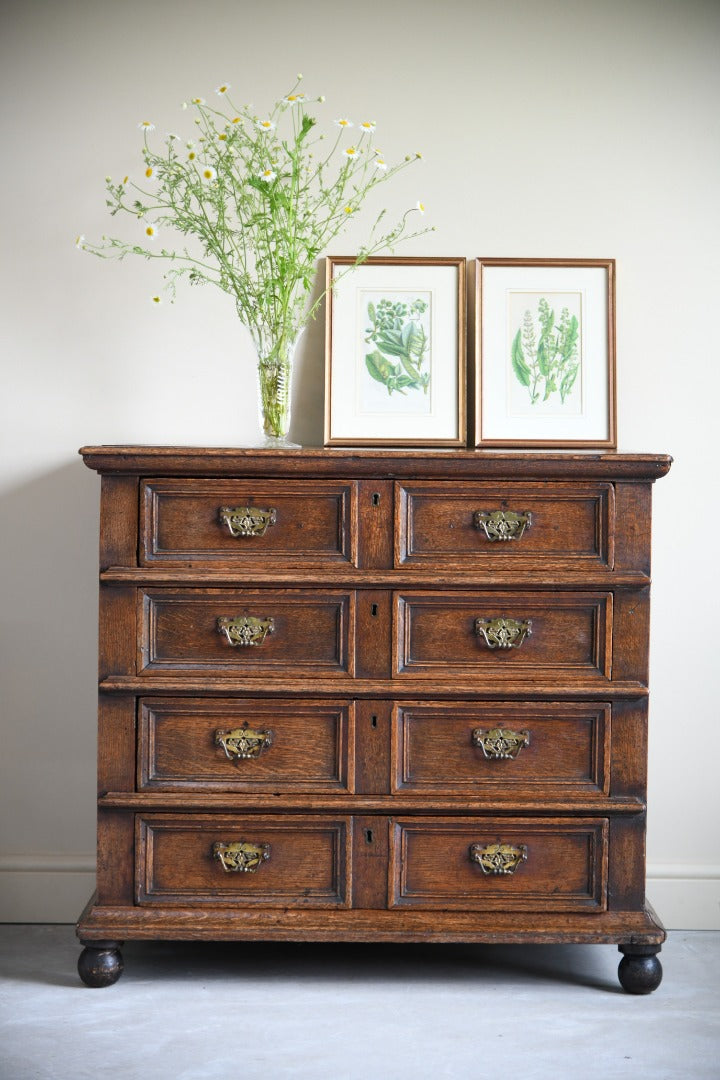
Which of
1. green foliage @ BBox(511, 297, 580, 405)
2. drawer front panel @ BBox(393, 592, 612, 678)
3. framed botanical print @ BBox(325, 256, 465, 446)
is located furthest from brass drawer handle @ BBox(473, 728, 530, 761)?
green foliage @ BBox(511, 297, 580, 405)

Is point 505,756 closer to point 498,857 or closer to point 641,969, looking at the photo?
point 498,857

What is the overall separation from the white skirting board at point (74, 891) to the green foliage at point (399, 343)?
1533 millimetres

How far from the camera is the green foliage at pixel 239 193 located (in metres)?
2.71

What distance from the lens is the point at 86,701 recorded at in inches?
114

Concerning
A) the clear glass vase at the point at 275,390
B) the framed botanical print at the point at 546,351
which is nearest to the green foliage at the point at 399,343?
the framed botanical print at the point at 546,351

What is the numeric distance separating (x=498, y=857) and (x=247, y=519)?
941mm

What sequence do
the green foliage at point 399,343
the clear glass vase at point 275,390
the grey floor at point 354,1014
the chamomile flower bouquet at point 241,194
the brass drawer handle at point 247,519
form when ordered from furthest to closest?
1. the green foliage at point 399,343
2. the chamomile flower bouquet at point 241,194
3. the clear glass vase at point 275,390
4. the brass drawer handle at point 247,519
5. the grey floor at point 354,1014

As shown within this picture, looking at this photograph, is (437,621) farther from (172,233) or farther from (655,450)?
(172,233)

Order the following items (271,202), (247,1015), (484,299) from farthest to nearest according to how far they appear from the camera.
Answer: (484,299)
(271,202)
(247,1015)

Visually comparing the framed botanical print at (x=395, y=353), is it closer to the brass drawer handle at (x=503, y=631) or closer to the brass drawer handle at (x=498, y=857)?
the brass drawer handle at (x=503, y=631)

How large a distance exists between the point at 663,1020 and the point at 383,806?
0.76 meters

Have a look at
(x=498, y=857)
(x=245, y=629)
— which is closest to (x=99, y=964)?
(x=245, y=629)

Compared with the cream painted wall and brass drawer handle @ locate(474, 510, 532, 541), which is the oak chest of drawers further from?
the cream painted wall

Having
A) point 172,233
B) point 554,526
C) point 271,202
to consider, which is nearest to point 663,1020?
point 554,526
